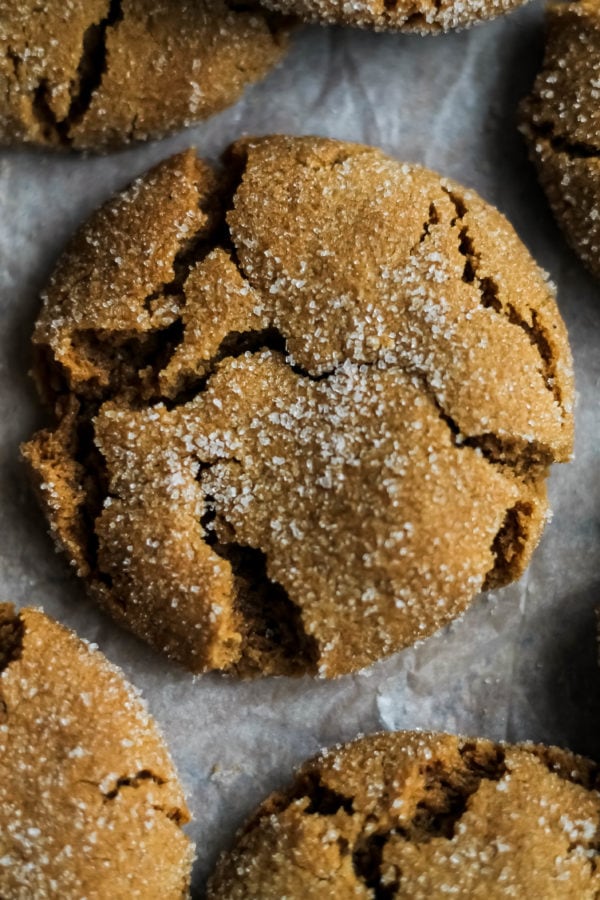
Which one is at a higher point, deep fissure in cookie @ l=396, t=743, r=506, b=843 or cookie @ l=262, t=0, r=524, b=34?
cookie @ l=262, t=0, r=524, b=34

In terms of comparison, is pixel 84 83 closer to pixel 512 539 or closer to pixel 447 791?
pixel 512 539

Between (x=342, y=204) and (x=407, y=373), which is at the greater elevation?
(x=342, y=204)

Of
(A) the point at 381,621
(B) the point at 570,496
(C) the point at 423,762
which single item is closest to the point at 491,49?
(B) the point at 570,496

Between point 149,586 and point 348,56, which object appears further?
point 348,56

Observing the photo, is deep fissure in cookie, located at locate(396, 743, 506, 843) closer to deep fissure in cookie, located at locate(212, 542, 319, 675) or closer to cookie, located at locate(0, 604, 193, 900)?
deep fissure in cookie, located at locate(212, 542, 319, 675)

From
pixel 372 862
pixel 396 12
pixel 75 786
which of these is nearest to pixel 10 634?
pixel 75 786

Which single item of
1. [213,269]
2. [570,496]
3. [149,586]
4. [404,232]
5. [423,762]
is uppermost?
[404,232]

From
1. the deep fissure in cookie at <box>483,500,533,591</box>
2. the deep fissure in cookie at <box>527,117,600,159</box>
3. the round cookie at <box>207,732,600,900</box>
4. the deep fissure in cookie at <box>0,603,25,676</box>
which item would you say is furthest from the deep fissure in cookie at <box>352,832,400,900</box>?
the deep fissure in cookie at <box>527,117,600,159</box>

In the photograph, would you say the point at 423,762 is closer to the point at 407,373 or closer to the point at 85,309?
the point at 407,373
